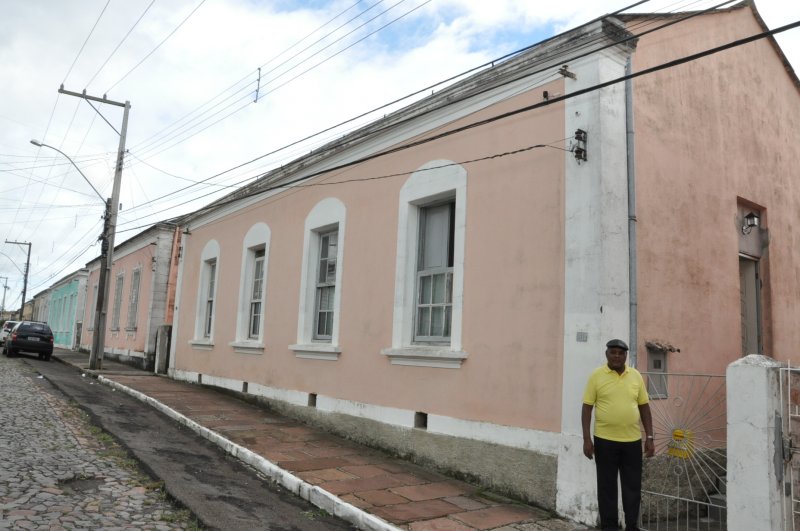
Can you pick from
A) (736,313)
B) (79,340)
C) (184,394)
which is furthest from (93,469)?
(79,340)

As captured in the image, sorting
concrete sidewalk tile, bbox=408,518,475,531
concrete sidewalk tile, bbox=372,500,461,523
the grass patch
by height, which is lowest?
the grass patch

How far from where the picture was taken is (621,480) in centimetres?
459

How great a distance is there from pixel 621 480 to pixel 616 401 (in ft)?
1.98

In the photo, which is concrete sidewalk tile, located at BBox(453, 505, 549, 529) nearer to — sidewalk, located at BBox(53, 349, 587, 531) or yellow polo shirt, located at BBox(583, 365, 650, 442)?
sidewalk, located at BBox(53, 349, 587, 531)

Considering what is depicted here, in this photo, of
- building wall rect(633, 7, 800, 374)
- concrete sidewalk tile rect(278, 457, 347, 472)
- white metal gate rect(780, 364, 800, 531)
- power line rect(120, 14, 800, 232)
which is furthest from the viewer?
concrete sidewalk tile rect(278, 457, 347, 472)

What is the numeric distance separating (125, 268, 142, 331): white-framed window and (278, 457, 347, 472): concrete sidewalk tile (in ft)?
46.9

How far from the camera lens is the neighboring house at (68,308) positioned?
29.2 meters

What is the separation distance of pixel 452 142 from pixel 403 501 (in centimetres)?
410

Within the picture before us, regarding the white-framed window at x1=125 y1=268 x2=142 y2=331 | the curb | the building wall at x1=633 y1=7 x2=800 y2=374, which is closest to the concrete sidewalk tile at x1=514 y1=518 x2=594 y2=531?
the curb

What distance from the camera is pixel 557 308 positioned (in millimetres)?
5719

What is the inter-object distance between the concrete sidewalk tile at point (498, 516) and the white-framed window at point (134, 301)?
54.4 ft

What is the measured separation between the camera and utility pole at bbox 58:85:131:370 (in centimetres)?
1616

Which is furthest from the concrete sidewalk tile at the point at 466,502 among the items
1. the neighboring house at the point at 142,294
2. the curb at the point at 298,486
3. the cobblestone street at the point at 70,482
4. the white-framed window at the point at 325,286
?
the neighboring house at the point at 142,294

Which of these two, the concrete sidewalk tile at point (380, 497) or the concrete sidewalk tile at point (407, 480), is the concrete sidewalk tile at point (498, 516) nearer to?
the concrete sidewalk tile at point (380, 497)
